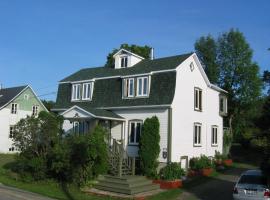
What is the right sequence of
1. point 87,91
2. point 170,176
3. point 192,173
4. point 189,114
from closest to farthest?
1. point 170,176
2. point 192,173
3. point 189,114
4. point 87,91

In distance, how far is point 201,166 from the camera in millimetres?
28688

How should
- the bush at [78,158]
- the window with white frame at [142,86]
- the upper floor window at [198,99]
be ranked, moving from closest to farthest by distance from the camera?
the bush at [78,158]
the window with white frame at [142,86]
the upper floor window at [198,99]

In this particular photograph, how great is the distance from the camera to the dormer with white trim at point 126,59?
3275cm

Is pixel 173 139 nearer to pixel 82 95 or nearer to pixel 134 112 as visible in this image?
pixel 134 112

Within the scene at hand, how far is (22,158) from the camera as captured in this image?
78.9ft

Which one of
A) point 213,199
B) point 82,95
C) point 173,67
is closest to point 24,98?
point 82,95

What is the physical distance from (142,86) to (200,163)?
717 cm

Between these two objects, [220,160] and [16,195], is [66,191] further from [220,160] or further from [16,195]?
[220,160]

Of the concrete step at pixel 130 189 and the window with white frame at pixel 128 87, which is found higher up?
the window with white frame at pixel 128 87

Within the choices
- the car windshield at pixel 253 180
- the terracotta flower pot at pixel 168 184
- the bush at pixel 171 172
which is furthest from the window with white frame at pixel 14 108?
the car windshield at pixel 253 180

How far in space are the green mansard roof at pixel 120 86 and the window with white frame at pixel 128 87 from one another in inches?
18.0

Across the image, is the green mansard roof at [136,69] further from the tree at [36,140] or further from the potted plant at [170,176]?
the tree at [36,140]

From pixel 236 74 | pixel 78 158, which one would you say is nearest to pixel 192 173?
pixel 78 158

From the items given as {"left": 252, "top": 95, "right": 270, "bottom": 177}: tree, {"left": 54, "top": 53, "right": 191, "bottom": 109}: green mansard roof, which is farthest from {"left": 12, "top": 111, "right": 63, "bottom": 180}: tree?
{"left": 252, "top": 95, "right": 270, "bottom": 177}: tree
